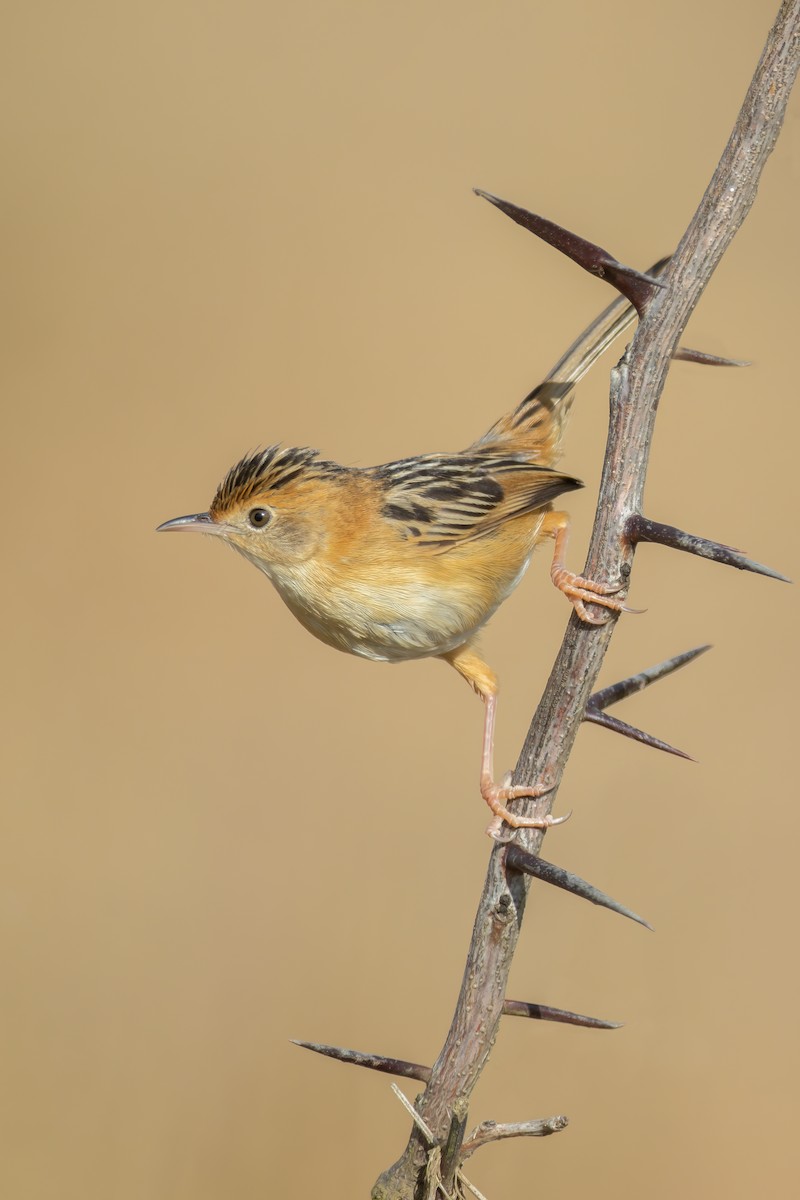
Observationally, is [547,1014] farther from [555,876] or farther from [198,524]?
[198,524]

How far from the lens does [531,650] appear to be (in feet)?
23.5

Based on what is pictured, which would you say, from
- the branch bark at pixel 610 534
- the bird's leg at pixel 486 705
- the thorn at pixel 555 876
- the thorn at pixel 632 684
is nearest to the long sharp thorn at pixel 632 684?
the thorn at pixel 632 684

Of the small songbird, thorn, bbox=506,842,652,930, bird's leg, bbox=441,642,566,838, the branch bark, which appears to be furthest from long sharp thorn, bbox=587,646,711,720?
the small songbird

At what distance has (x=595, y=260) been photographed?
2.12m

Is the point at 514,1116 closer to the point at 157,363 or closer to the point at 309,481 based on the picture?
the point at 309,481

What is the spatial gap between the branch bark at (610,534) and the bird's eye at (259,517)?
6.31 ft

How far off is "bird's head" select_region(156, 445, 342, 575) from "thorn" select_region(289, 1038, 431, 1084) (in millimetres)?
1950

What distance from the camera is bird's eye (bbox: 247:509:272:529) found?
4145 millimetres

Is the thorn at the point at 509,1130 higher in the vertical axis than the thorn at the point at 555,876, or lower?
lower

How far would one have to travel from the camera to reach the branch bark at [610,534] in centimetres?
201

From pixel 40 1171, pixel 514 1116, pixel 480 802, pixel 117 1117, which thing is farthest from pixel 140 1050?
pixel 480 802

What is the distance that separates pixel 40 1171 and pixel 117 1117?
0.43 meters

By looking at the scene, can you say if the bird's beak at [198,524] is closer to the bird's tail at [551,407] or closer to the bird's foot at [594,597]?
the bird's tail at [551,407]

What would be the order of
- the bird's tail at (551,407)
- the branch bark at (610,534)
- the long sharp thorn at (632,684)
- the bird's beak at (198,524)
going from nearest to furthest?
the branch bark at (610,534) → the long sharp thorn at (632,684) → the bird's beak at (198,524) → the bird's tail at (551,407)
